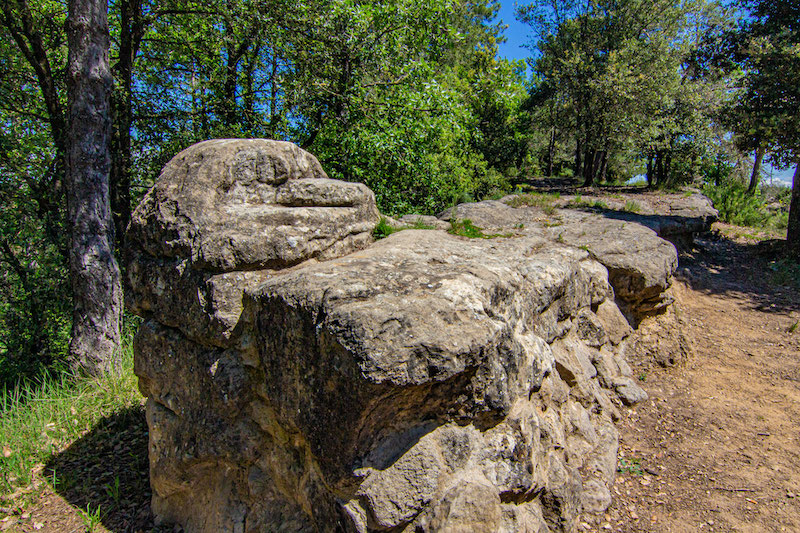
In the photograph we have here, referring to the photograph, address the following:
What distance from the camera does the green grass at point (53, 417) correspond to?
162 inches

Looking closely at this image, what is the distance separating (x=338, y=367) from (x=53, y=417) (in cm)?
405

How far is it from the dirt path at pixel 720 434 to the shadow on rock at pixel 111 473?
3595 millimetres

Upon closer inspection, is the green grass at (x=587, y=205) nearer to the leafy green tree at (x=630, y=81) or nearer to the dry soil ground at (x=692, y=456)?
the dry soil ground at (x=692, y=456)

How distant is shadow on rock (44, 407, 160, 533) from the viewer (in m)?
3.78

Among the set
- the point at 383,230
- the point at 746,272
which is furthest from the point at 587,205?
the point at 383,230

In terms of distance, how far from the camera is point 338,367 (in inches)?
96.5

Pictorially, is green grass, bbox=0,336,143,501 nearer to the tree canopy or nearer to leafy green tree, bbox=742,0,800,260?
the tree canopy

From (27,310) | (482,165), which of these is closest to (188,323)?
(27,310)

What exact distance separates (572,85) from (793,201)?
7037 millimetres

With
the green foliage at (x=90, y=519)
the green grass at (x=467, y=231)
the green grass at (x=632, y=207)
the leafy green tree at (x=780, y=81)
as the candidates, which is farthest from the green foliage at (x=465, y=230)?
the leafy green tree at (x=780, y=81)

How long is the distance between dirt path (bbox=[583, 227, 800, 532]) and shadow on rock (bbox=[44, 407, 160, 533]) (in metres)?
3.59

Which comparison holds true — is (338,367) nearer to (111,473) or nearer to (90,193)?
(111,473)

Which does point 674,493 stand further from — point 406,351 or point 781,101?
point 781,101

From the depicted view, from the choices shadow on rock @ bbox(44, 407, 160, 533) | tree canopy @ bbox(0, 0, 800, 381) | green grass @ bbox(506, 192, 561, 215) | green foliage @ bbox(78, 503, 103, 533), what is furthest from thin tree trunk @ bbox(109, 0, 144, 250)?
green grass @ bbox(506, 192, 561, 215)
